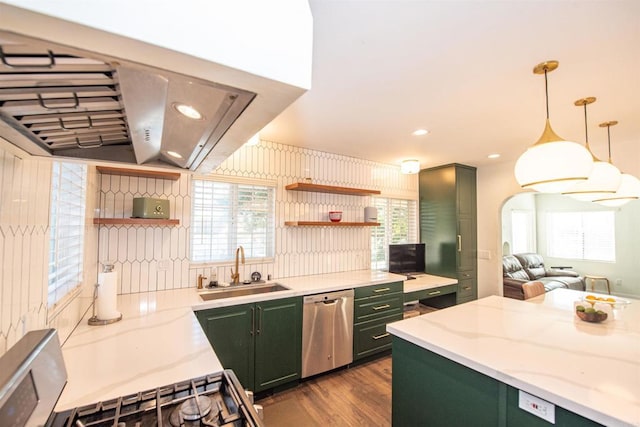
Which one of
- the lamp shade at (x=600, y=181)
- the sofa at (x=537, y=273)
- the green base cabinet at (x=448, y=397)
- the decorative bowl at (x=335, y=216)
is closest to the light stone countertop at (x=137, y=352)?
the green base cabinet at (x=448, y=397)

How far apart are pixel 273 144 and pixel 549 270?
276 inches

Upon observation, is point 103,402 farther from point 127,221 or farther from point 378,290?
point 378,290

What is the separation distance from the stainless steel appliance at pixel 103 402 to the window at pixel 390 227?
332cm

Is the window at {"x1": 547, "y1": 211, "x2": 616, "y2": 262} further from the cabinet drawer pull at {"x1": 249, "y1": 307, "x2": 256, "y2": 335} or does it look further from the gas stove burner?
the gas stove burner

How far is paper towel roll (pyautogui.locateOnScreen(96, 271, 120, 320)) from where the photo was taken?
1683 mm

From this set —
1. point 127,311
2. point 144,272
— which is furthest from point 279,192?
point 127,311

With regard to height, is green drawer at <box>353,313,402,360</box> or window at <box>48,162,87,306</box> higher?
window at <box>48,162,87,306</box>

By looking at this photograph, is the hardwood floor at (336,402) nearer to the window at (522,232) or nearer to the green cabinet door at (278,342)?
the green cabinet door at (278,342)

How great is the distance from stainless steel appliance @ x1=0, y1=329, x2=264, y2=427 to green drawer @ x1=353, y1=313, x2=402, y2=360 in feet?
7.10

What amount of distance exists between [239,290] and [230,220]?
735 millimetres

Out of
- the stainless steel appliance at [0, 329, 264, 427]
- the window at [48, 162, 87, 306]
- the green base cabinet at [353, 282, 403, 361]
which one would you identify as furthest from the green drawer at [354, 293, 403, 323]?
the window at [48, 162, 87, 306]

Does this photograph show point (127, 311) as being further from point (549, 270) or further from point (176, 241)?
point (549, 270)

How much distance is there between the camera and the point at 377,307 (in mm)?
3109

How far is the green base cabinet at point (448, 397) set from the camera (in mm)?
1194
